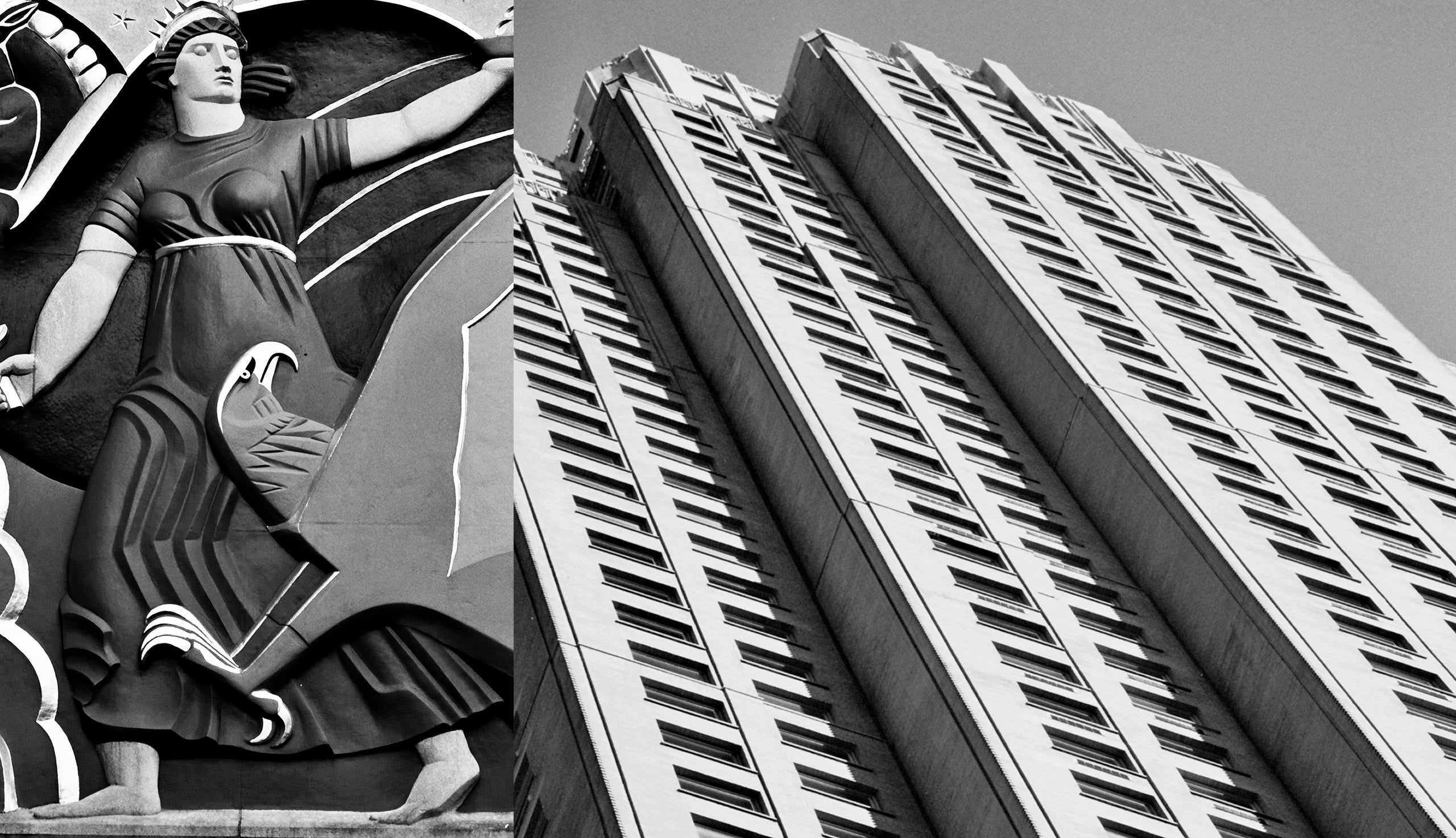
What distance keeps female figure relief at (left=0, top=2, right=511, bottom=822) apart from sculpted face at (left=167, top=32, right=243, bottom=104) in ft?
0.05

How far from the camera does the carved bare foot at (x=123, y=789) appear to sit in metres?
15.1

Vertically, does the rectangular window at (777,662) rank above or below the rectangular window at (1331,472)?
below

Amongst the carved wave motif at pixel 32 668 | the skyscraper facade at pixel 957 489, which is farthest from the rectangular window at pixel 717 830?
the carved wave motif at pixel 32 668

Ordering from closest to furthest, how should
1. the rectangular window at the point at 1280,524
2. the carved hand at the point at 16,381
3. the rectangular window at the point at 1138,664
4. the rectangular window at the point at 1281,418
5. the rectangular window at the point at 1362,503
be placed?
the carved hand at the point at 16,381 → the rectangular window at the point at 1138,664 → the rectangular window at the point at 1280,524 → the rectangular window at the point at 1362,503 → the rectangular window at the point at 1281,418

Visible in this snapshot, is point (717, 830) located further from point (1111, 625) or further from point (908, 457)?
point (908, 457)

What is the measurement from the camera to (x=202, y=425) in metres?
16.9

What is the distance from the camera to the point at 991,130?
55.5 m

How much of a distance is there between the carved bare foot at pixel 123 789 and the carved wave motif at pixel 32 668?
0.11 meters

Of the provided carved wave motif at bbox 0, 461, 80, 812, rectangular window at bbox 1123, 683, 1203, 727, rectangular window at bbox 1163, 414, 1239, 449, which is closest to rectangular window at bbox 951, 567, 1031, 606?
rectangular window at bbox 1123, 683, 1203, 727

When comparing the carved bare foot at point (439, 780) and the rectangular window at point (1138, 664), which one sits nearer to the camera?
the carved bare foot at point (439, 780)

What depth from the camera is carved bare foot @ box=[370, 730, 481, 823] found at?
50.7 ft

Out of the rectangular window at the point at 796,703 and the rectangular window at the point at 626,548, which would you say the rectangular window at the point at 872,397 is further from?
the rectangular window at the point at 796,703

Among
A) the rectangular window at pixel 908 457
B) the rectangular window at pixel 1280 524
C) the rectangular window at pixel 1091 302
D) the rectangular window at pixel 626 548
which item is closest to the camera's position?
the rectangular window at pixel 626 548

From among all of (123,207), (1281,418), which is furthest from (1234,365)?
(123,207)
